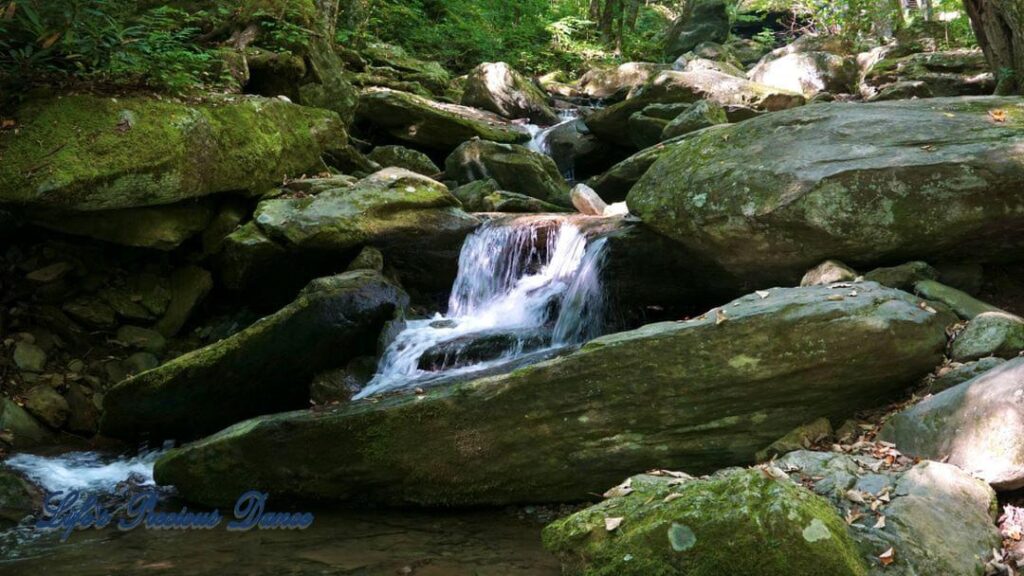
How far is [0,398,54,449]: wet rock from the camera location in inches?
279

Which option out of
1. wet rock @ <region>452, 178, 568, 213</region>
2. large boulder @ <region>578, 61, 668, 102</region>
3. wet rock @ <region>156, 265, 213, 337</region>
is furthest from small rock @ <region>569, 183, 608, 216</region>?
large boulder @ <region>578, 61, 668, 102</region>

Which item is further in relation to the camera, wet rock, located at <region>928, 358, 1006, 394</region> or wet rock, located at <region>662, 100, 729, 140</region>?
wet rock, located at <region>662, 100, 729, 140</region>

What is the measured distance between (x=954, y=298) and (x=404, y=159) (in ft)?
29.9

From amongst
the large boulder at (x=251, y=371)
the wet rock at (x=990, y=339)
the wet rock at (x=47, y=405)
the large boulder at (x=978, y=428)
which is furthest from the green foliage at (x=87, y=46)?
the wet rock at (x=990, y=339)

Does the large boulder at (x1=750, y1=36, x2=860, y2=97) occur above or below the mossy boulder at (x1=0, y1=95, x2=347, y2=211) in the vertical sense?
below

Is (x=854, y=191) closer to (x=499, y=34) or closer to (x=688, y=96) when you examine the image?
(x=688, y=96)

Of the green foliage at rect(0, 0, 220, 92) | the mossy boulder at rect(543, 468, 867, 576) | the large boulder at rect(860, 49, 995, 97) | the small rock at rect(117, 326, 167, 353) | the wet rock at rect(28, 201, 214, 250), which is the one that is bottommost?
the small rock at rect(117, 326, 167, 353)

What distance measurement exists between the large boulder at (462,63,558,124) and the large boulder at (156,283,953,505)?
1183cm

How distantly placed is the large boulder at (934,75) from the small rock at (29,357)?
1369 centimetres

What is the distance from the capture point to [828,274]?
6160 millimetres

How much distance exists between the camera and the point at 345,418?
5668 millimetres

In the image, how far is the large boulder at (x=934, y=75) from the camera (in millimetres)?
13195

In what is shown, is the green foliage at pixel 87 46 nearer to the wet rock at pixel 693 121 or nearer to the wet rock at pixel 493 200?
the wet rock at pixel 493 200

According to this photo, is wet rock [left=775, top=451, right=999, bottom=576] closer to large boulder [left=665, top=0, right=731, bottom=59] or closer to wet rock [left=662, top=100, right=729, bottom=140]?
wet rock [left=662, top=100, right=729, bottom=140]
